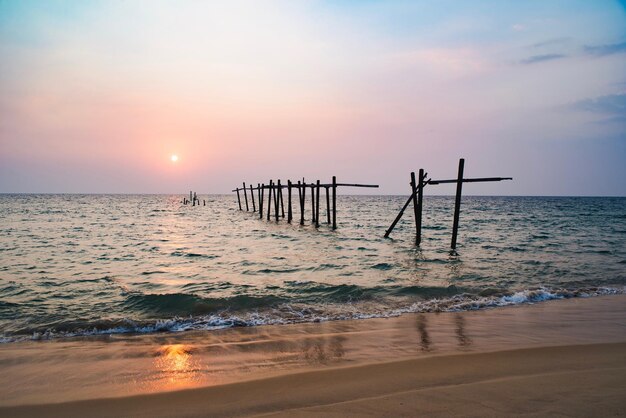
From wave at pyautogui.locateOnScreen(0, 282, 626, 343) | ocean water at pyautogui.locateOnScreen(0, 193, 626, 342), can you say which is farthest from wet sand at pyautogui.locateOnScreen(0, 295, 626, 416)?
ocean water at pyautogui.locateOnScreen(0, 193, 626, 342)

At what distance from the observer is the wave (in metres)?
6.69

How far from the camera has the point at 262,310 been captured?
7914 millimetres

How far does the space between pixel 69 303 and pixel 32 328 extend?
1658mm

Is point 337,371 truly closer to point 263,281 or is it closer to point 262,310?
point 262,310

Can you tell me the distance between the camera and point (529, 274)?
11.6 metres

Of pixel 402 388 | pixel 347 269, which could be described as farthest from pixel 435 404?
pixel 347 269

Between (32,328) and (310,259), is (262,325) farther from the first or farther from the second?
(310,259)

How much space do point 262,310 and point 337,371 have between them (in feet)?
12.5

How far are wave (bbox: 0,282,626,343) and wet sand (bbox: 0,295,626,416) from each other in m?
0.50

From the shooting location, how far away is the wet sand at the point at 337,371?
350 cm

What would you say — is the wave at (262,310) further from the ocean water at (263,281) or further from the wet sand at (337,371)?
the wet sand at (337,371)

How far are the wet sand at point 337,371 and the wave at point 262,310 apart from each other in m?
0.50

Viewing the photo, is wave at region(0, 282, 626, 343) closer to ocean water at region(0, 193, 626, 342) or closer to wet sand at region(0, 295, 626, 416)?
ocean water at region(0, 193, 626, 342)

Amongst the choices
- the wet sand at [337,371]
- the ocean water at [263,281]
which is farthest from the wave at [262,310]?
the wet sand at [337,371]
